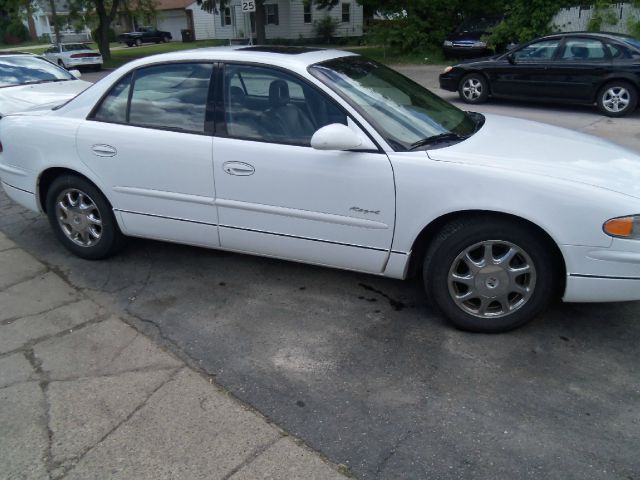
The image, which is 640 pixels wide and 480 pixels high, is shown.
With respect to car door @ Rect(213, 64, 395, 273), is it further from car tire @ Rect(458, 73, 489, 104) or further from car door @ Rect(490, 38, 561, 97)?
car tire @ Rect(458, 73, 489, 104)

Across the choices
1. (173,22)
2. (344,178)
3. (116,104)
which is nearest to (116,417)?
(344,178)

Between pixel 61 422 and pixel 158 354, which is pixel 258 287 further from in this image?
pixel 61 422

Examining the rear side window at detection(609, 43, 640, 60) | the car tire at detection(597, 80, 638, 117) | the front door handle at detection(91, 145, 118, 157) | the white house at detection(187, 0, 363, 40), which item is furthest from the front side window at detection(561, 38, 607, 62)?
the white house at detection(187, 0, 363, 40)

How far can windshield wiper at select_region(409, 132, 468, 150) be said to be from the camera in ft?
11.0

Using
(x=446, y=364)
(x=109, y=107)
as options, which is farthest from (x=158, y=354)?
(x=109, y=107)

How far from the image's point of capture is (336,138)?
3.20 m

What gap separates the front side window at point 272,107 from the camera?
139 inches

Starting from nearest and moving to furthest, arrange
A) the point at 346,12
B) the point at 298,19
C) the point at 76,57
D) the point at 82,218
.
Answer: the point at 82,218 → the point at 76,57 → the point at 298,19 → the point at 346,12

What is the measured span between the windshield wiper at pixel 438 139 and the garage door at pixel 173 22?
49.4 meters

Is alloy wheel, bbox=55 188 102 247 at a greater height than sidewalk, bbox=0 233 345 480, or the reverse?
alloy wheel, bbox=55 188 102 247

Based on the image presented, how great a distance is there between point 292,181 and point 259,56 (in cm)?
94

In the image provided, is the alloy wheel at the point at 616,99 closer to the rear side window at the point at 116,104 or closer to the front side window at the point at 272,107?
the front side window at the point at 272,107

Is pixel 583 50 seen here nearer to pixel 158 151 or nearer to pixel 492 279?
pixel 492 279

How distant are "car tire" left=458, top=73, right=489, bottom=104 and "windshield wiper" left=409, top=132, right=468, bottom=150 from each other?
9021 mm
